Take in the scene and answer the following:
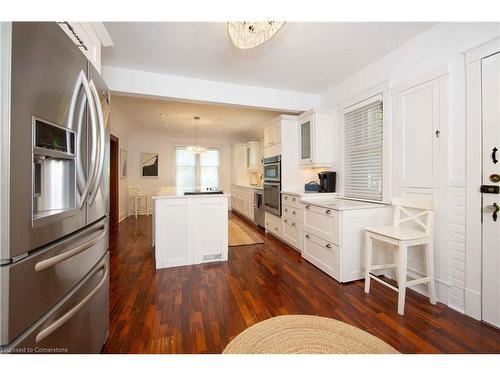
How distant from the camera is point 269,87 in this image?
134 inches

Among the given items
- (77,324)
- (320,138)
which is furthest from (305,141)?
(77,324)

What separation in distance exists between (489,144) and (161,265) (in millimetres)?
3454

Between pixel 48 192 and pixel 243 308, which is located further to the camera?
pixel 243 308

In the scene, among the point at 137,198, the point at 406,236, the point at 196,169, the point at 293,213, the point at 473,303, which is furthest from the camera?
the point at 196,169

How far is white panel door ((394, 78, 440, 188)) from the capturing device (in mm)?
2006

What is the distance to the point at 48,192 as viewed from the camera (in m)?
0.93

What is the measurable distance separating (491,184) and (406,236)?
2.31 ft

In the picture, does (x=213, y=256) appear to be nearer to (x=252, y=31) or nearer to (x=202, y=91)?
(x=202, y=91)

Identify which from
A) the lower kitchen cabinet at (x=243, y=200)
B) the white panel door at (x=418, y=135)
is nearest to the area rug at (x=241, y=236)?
the lower kitchen cabinet at (x=243, y=200)

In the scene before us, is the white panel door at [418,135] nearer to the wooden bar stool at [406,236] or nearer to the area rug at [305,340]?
the wooden bar stool at [406,236]

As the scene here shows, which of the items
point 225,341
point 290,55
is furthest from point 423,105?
point 225,341

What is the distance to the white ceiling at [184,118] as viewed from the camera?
13.6ft

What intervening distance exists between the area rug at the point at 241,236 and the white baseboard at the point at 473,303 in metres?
2.66
